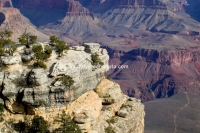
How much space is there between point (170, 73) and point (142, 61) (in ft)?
67.6

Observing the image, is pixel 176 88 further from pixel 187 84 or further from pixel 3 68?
pixel 3 68

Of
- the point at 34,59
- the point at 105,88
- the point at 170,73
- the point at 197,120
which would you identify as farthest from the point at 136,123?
the point at 170,73

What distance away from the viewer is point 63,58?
39.4 meters

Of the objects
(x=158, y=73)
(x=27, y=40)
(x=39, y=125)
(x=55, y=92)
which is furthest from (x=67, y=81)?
(x=158, y=73)

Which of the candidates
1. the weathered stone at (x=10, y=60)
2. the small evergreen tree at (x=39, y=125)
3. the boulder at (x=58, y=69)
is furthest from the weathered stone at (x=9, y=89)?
the boulder at (x=58, y=69)

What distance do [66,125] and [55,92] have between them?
146 inches

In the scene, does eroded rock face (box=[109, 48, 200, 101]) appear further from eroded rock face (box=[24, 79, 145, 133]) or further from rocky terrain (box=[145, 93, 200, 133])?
eroded rock face (box=[24, 79, 145, 133])

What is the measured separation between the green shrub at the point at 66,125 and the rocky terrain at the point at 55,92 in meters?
0.60

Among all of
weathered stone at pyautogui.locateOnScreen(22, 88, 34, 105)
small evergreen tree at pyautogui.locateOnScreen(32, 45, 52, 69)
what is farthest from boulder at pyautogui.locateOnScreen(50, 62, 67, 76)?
weathered stone at pyautogui.locateOnScreen(22, 88, 34, 105)

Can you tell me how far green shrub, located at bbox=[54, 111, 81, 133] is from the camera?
1333 inches

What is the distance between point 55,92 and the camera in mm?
34281

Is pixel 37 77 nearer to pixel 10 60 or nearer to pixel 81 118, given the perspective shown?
pixel 10 60

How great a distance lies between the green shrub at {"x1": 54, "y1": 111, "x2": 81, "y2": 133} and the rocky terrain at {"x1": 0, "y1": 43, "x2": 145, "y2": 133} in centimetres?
60

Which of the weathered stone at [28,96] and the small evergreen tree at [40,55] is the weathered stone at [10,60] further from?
the weathered stone at [28,96]
